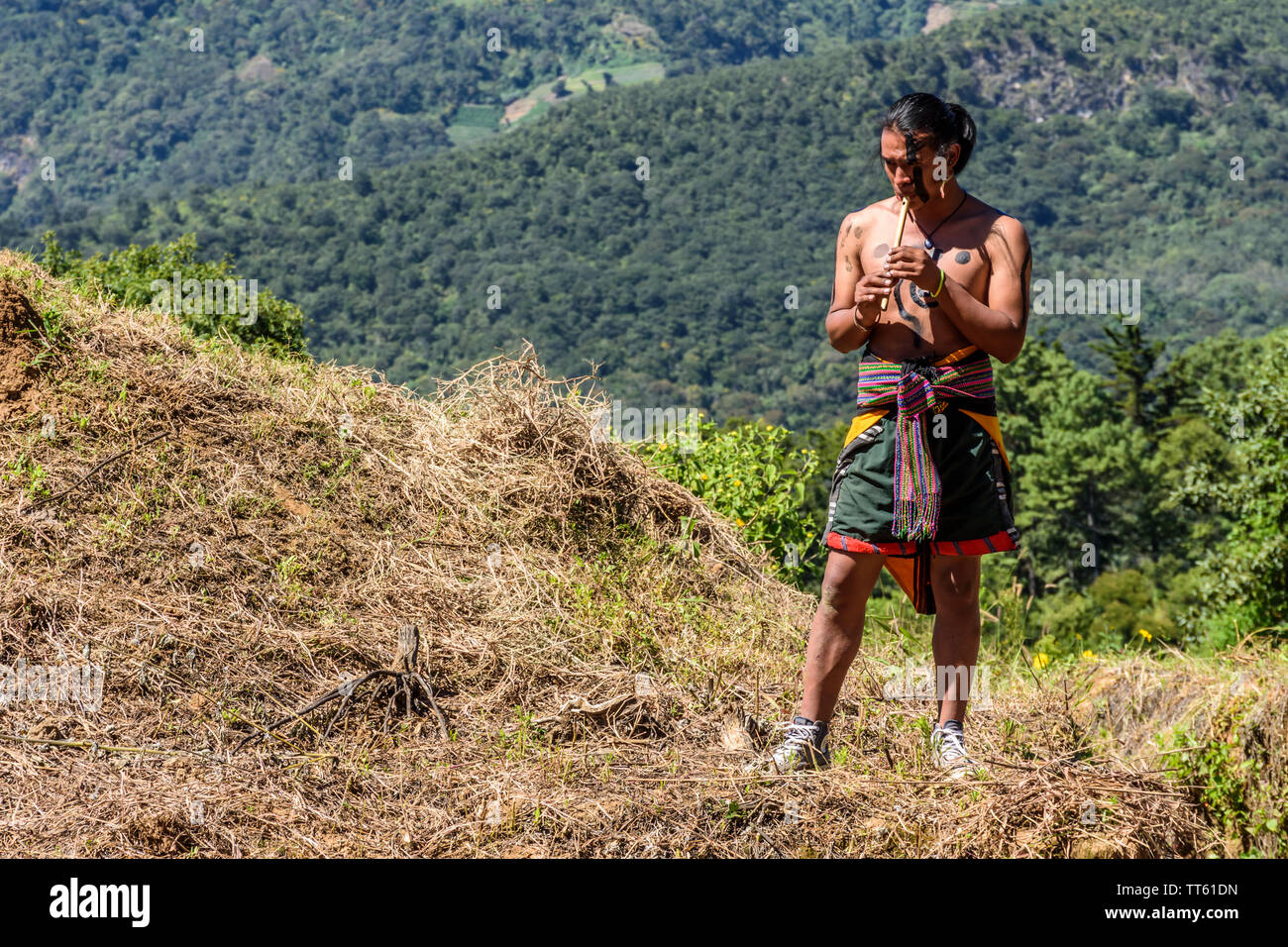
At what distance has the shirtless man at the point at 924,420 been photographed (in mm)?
2871

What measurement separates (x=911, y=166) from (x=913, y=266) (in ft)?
1.12

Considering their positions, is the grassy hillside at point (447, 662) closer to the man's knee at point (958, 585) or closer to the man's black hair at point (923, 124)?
the man's knee at point (958, 585)

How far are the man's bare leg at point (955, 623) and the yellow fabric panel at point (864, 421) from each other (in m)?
0.37

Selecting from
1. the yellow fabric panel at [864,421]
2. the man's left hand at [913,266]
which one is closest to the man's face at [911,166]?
the man's left hand at [913,266]

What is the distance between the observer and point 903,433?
9.50ft

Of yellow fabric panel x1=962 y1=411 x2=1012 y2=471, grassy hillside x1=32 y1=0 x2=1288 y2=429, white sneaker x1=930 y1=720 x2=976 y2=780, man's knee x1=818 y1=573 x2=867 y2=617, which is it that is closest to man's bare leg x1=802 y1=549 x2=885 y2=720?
man's knee x1=818 y1=573 x2=867 y2=617

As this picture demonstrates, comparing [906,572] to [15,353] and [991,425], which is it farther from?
[15,353]

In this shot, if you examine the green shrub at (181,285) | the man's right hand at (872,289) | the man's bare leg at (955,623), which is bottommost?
the man's bare leg at (955,623)

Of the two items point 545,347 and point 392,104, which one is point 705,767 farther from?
point 392,104

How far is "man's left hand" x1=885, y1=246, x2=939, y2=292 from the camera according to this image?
2.69 metres

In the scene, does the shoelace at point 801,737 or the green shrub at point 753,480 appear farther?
the green shrub at point 753,480

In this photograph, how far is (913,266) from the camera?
2.69 m

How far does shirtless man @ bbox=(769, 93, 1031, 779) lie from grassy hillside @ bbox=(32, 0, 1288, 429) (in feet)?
116

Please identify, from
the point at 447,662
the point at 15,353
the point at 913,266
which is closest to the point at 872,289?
the point at 913,266
